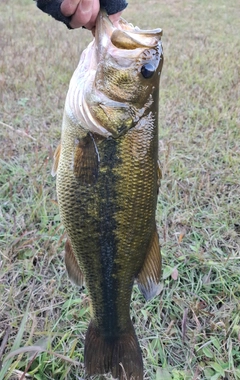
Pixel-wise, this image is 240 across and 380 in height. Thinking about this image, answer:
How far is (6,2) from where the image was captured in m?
8.65

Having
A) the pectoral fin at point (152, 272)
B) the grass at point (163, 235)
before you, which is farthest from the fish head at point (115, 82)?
the grass at point (163, 235)

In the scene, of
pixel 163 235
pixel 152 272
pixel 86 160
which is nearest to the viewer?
pixel 86 160

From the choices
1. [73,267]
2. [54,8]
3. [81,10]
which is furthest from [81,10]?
[73,267]

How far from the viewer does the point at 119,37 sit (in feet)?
4.53

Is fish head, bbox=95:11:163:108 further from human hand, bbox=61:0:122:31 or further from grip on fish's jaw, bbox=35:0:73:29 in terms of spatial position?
grip on fish's jaw, bbox=35:0:73:29

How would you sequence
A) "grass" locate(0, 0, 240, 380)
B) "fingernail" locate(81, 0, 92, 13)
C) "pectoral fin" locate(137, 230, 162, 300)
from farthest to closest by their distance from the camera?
"grass" locate(0, 0, 240, 380), "pectoral fin" locate(137, 230, 162, 300), "fingernail" locate(81, 0, 92, 13)

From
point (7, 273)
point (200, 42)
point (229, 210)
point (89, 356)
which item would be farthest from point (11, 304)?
point (200, 42)

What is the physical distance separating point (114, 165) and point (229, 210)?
1612mm

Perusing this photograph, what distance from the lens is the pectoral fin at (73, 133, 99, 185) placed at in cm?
139

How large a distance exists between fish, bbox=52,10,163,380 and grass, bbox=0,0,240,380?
41 centimetres

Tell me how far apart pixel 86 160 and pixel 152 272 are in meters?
0.53

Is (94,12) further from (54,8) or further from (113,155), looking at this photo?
(113,155)

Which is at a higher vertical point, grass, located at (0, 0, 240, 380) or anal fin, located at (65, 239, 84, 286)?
anal fin, located at (65, 239, 84, 286)

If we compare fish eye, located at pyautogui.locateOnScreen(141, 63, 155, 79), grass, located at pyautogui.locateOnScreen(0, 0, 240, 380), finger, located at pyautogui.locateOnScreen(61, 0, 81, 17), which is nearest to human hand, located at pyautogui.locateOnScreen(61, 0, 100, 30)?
finger, located at pyautogui.locateOnScreen(61, 0, 81, 17)
